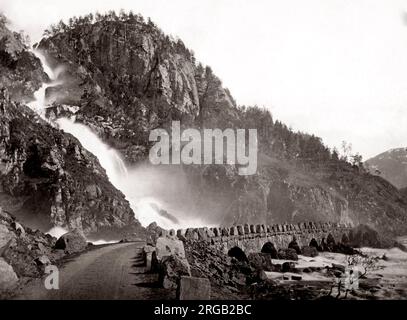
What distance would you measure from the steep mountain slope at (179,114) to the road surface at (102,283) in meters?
74.3

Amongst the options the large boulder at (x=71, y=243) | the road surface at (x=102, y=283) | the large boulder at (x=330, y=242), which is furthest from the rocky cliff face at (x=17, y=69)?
the road surface at (x=102, y=283)

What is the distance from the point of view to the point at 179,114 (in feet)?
368

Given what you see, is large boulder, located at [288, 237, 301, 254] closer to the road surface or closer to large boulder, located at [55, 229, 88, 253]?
large boulder, located at [55, 229, 88, 253]

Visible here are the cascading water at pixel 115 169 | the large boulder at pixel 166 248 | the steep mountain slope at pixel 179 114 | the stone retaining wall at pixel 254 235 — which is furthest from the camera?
the steep mountain slope at pixel 179 114

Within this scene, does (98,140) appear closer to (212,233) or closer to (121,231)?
(121,231)

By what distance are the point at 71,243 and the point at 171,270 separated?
12391mm

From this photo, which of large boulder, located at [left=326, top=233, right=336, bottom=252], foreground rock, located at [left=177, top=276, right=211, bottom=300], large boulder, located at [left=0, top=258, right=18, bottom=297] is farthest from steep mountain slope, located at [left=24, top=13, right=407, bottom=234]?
foreground rock, located at [left=177, top=276, right=211, bottom=300]

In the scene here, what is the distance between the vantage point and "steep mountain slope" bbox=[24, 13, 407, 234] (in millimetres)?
96500

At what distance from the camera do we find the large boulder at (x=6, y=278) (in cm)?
1389

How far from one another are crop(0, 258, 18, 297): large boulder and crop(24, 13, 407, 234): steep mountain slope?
79.4 m

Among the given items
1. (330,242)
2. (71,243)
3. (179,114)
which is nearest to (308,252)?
(330,242)

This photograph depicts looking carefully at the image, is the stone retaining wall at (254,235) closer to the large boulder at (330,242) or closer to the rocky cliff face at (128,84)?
the large boulder at (330,242)

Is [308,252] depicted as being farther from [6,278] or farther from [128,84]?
[128,84]
